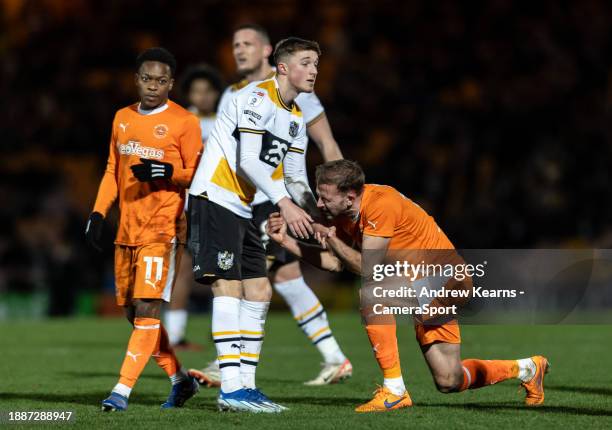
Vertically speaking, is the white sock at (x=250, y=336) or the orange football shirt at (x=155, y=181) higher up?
the orange football shirt at (x=155, y=181)

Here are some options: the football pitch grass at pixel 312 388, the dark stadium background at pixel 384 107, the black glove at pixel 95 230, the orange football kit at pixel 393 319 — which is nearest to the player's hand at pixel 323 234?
the orange football kit at pixel 393 319

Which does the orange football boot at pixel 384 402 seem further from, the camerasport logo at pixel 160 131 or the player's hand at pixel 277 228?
the camerasport logo at pixel 160 131

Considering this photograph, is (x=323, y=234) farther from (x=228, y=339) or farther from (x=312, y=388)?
(x=312, y=388)

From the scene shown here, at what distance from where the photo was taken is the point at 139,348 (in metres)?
6.68

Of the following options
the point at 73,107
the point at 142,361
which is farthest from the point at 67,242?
the point at 142,361

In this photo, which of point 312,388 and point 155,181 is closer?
point 155,181

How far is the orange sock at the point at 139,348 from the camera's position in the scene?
6.62 m

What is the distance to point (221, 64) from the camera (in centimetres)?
2553

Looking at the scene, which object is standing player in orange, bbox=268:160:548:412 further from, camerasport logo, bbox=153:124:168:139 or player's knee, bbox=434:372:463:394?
camerasport logo, bbox=153:124:168:139

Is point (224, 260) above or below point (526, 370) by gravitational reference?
above

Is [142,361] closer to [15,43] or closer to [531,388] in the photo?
[531,388]

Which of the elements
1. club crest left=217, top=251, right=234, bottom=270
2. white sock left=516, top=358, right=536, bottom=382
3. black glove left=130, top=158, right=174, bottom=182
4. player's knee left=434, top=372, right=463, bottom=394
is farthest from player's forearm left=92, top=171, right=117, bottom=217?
white sock left=516, top=358, right=536, bottom=382

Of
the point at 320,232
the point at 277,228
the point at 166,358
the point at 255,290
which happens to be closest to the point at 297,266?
the point at 255,290

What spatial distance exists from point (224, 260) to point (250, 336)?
0.61 meters
